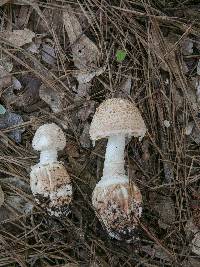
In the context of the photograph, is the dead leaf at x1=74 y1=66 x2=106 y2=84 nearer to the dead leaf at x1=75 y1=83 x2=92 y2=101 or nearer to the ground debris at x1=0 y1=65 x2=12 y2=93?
the dead leaf at x1=75 y1=83 x2=92 y2=101

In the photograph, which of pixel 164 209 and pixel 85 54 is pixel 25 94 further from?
pixel 164 209

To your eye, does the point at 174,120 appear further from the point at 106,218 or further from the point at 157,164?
the point at 106,218

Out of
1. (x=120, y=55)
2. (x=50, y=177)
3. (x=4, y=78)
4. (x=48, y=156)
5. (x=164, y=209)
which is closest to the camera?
(x=50, y=177)

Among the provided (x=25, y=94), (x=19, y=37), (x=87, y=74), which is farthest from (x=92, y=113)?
(x=19, y=37)

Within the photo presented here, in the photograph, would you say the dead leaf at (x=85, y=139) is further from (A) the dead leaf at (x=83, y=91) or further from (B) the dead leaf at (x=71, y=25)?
(B) the dead leaf at (x=71, y=25)

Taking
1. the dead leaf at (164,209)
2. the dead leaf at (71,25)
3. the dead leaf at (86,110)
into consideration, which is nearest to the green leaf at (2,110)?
the dead leaf at (86,110)

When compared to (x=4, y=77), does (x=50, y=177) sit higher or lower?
lower
